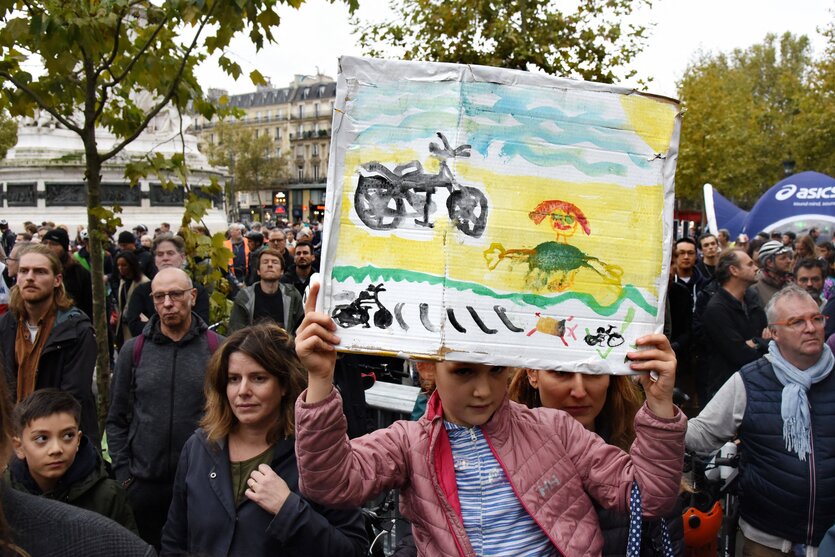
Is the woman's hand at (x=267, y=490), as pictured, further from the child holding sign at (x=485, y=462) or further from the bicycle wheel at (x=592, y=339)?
the bicycle wheel at (x=592, y=339)

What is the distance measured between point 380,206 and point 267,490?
1.26 meters

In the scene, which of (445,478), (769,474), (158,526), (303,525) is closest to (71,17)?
(158,526)

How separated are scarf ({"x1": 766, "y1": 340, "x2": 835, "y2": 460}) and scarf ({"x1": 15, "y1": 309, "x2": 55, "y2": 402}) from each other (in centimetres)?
424

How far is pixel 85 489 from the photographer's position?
326 cm

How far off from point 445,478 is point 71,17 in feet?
11.6

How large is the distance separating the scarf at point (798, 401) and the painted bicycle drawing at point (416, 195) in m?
2.28

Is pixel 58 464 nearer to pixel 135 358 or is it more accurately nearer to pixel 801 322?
pixel 135 358

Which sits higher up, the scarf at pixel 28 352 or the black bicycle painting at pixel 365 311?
the black bicycle painting at pixel 365 311

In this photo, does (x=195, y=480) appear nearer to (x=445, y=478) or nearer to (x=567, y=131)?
(x=445, y=478)

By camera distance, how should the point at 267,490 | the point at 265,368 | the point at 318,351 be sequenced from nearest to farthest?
the point at 318,351
the point at 267,490
the point at 265,368

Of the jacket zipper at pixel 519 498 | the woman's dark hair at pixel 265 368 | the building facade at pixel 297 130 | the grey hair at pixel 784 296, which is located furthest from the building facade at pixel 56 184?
the building facade at pixel 297 130

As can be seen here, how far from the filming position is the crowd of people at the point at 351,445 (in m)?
2.25

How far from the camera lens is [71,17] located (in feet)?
14.0

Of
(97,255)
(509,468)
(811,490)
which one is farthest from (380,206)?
(97,255)
